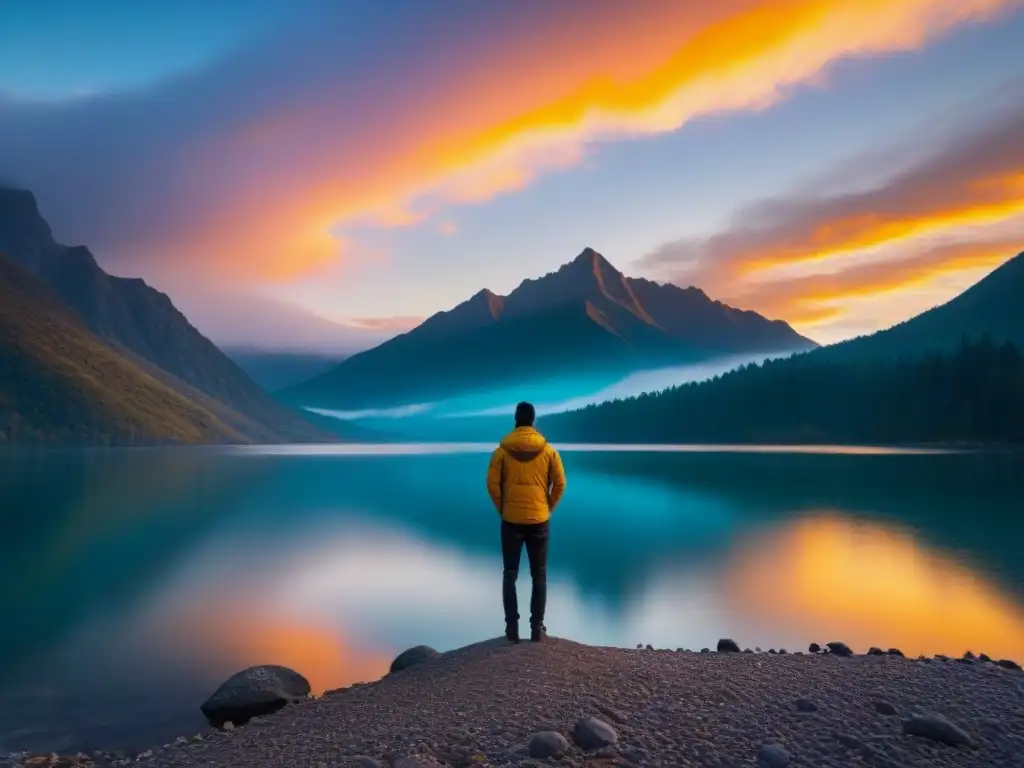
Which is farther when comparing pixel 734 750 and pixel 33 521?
pixel 33 521

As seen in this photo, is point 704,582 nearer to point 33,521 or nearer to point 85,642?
point 85,642

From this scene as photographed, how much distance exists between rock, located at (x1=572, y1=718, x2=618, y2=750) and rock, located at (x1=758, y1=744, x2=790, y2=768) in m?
1.61

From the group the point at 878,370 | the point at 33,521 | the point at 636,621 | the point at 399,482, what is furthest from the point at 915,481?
the point at 878,370

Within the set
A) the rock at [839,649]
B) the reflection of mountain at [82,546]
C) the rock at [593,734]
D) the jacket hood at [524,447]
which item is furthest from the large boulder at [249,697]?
the rock at [839,649]

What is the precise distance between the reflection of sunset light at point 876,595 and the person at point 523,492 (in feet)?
32.8

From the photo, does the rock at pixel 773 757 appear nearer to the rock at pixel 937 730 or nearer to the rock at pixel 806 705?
the rock at pixel 806 705

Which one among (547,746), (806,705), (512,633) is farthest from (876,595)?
(547,746)

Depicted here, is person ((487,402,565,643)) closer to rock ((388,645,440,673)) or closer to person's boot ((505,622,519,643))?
person's boot ((505,622,519,643))

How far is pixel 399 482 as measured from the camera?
297 feet

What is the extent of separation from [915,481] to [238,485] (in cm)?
7014

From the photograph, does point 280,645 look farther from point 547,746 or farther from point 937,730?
point 937,730

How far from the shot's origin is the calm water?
1675 centimetres

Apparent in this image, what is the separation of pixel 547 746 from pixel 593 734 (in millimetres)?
582

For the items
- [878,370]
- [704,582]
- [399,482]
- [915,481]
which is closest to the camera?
[704,582]
